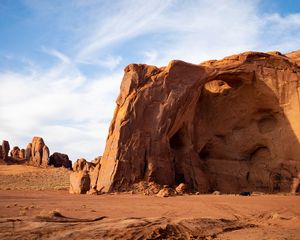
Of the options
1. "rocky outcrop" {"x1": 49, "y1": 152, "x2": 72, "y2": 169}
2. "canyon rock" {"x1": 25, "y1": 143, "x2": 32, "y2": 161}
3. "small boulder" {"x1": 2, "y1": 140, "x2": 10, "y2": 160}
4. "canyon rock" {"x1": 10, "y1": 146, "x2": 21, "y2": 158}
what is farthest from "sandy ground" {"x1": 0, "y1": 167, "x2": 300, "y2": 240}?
"canyon rock" {"x1": 10, "y1": 146, "x2": 21, "y2": 158}

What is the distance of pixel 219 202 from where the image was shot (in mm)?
12641

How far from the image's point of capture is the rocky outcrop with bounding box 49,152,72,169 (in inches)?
1855

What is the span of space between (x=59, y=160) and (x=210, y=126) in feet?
97.5

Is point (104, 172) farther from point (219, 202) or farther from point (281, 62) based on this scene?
point (281, 62)

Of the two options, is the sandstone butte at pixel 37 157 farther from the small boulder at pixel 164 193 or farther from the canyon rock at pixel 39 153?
the small boulder at pixel 164 193

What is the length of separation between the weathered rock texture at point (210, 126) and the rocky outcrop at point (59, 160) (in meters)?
28.9

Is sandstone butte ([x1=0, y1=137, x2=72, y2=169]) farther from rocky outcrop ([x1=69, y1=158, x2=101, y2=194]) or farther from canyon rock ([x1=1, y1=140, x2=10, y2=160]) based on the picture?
rocky outcrop ([x1=69, y1=158, x2=101, y2=194])

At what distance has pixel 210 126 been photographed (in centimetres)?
2250

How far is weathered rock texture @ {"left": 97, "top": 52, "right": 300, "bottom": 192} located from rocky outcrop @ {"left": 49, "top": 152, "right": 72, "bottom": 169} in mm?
28916

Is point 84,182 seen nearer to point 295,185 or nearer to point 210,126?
point 210,126

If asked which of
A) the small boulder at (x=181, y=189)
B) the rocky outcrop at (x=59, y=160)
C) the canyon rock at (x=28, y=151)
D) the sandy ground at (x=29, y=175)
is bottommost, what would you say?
the small boulder at (x=181, y=189)

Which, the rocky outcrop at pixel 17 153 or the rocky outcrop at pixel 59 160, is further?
the rocky outcrop at pixel 17 153

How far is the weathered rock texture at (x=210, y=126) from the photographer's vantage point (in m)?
17.6

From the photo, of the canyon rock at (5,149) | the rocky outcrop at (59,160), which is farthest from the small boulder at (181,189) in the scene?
the canyon rock at (5,149)
